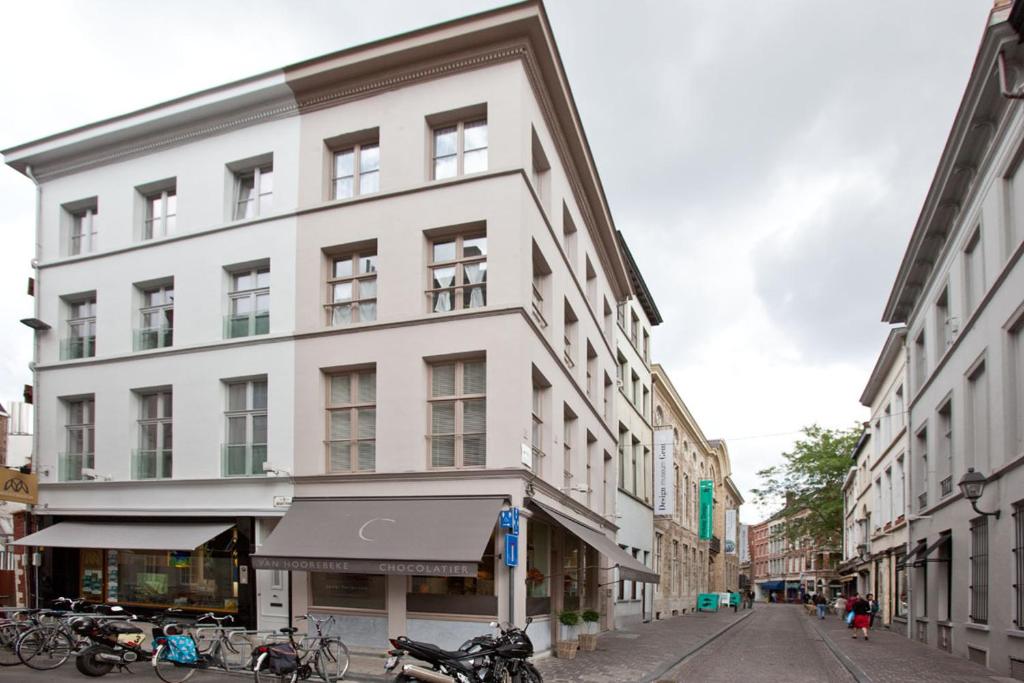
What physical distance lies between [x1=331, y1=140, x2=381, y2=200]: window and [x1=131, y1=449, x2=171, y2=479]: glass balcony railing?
288 inches

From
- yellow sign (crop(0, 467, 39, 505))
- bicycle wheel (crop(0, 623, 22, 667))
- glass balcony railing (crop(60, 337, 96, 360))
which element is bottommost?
bicycle wheel (crop(0, 623, 22, 667))

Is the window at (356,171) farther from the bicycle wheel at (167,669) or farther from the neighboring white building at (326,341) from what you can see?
the bicycle wheel at (167,669)

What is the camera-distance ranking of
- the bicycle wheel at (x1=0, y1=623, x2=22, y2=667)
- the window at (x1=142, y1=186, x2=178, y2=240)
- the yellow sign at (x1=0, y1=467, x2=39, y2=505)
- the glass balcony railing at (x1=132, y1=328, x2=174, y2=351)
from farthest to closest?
the window at (x1=142, y1=186, x2=178, y2=240), the glass balcony railing at (x1=132, y1=328, x2=174, y2=351), the yellow sign at (x1=0, y1=467, x2=39, y2=505), the bicycle wheel at (x1=0, y1=623, x2=22, y2=667)

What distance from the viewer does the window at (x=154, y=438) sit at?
20.4 metres

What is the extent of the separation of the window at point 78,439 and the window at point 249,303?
15.3 ft

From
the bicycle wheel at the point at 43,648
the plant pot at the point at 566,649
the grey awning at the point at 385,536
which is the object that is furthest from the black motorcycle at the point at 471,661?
the plant pot at the point at 566,649

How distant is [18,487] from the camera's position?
20.2m

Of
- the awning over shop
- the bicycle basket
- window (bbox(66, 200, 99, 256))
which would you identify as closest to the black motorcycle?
the bicycle basket

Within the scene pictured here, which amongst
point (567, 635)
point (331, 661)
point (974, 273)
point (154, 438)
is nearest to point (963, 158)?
point (974, 273)

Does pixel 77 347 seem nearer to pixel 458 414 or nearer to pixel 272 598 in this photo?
pixel 272 598

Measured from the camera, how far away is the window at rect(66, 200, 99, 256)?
22.7 m

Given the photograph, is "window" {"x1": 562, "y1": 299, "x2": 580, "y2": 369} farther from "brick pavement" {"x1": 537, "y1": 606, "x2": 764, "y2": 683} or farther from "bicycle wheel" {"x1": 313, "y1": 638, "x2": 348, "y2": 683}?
"bicycle wheel" {"x1": 313, "y1": 638, "x2": 348, "y2": 683}

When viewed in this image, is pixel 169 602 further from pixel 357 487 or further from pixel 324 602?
pixel 357 487

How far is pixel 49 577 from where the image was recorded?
2089cm
